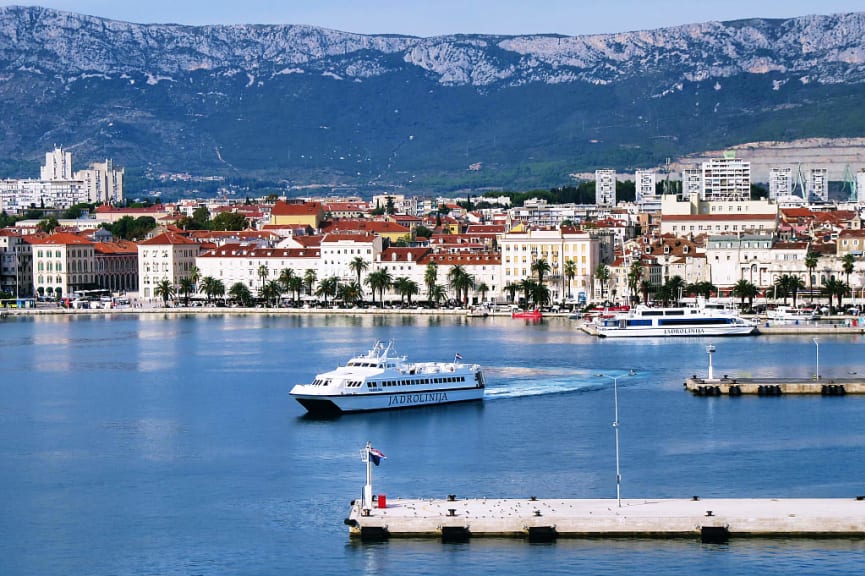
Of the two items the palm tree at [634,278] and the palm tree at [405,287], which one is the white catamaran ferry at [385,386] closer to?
the palm tree at [634,278]

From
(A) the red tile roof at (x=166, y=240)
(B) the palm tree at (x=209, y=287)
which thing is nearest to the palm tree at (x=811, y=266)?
(B) the palm tree at (x=209, y=287)

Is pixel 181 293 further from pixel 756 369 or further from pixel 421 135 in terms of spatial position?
pixel 421 135

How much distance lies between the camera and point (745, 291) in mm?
55750

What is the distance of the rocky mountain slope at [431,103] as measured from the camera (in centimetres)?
16888

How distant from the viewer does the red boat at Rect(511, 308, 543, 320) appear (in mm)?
55525

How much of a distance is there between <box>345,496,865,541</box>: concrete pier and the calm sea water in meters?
0.16

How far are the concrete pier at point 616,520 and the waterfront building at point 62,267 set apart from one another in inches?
1976

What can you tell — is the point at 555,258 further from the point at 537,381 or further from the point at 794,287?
the point at 537,381

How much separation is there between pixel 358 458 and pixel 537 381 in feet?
32.3

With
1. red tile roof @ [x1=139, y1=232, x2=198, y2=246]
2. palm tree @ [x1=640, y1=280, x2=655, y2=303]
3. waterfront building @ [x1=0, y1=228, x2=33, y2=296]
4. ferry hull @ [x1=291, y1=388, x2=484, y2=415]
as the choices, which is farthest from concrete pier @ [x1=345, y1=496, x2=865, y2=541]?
waterfront building @ [x1=0, y1=228, x2=33, y2=296]

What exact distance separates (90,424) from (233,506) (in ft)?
26.7

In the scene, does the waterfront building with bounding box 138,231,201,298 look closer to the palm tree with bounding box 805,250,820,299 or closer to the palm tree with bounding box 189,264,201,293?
the palm tree with bounding box 189,264,201,293

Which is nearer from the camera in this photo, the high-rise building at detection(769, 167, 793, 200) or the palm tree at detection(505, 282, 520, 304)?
the palm tree at detection(505, 282, 520, 304)

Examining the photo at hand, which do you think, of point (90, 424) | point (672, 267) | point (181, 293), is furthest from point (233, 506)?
point (181, 293)
